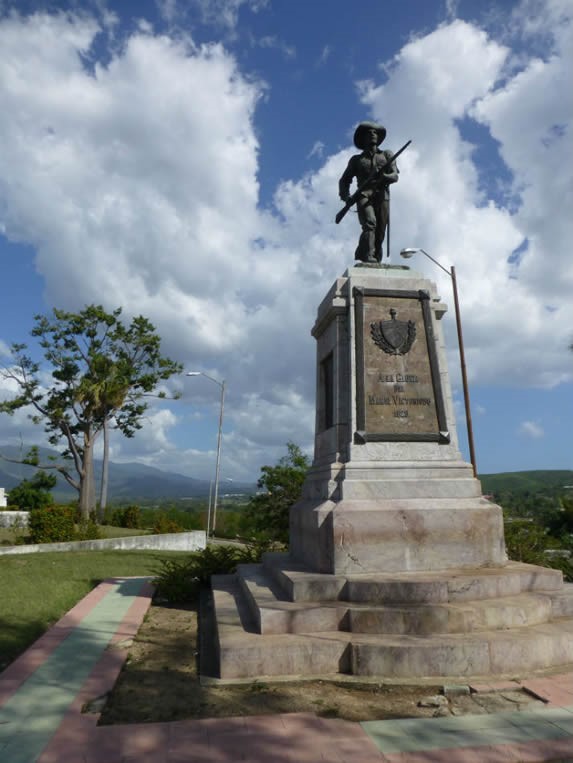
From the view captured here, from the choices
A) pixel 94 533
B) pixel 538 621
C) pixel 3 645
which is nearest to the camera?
pixel 538 621

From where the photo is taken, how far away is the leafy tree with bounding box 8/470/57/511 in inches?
1291

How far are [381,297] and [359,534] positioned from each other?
12.4ft

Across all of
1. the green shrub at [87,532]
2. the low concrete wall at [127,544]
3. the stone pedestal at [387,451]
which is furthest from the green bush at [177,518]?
the stone pedestal at [387,451]

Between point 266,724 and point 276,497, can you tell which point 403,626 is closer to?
point 266,724

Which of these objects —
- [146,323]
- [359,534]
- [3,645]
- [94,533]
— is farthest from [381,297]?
[146,323]

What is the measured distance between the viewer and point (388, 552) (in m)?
6.80

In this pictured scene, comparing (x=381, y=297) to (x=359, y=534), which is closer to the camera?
(x=359, y=534)

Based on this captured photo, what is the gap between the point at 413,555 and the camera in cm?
688

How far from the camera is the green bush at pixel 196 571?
9406 mm

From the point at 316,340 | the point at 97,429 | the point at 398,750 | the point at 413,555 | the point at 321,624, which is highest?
the point at 97,429

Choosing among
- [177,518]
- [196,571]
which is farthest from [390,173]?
[177,518]

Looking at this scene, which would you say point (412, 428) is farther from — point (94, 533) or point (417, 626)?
point (94, 533)

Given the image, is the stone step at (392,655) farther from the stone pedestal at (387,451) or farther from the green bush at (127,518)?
the green bush at (127,518)

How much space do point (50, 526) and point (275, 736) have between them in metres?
20.4
